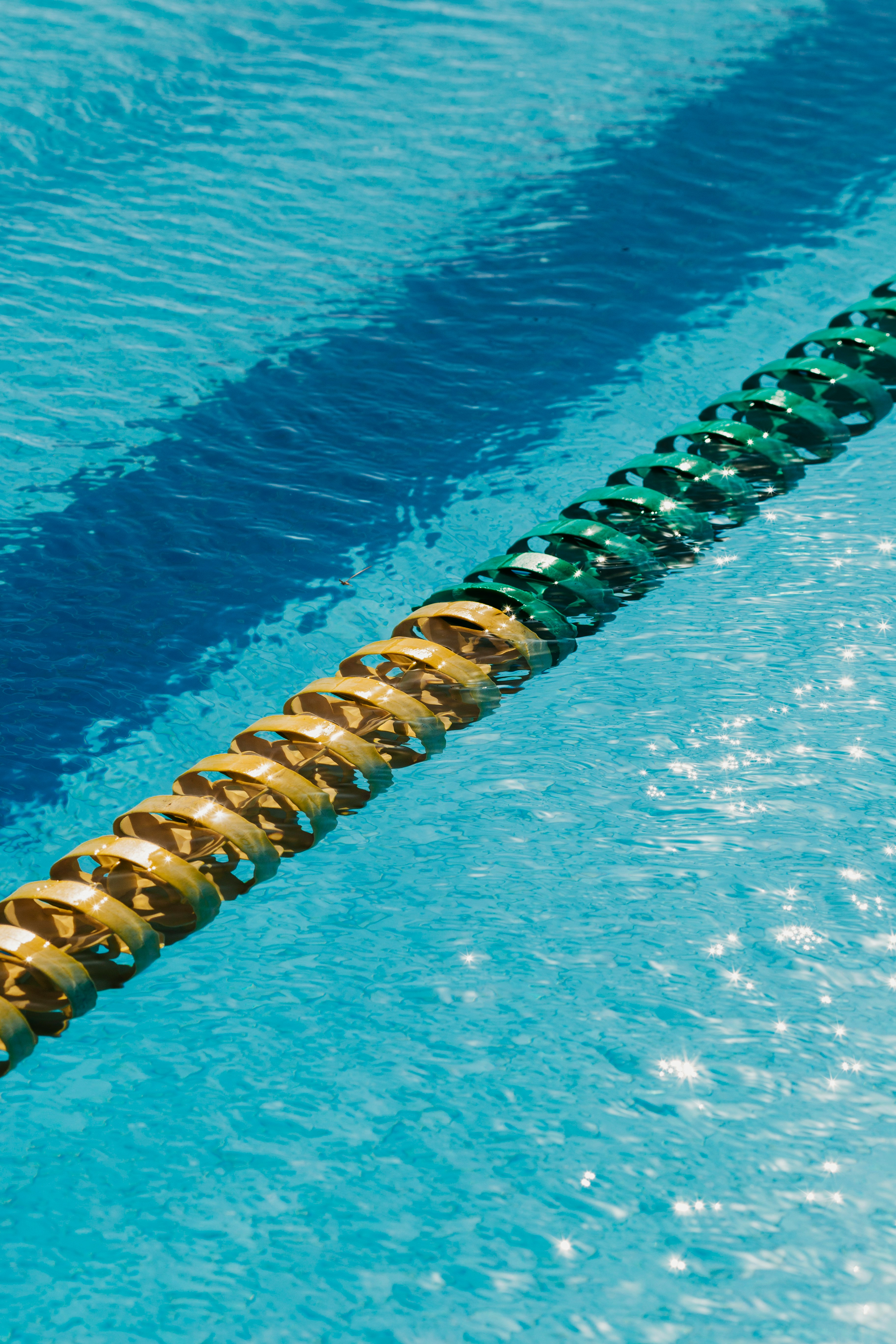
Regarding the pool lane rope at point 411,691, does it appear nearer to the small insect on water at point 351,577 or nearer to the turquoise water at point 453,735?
the turquoise water at point 453,735

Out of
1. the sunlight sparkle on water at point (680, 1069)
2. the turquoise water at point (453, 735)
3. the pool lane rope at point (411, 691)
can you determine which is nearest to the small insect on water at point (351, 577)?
the turquoise water at point (453, 735)

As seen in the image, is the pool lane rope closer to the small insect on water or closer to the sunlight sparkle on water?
the small insect on water

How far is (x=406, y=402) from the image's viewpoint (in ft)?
20.1

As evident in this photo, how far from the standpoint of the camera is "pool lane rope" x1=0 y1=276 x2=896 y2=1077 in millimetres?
3477

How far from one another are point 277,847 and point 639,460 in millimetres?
2340

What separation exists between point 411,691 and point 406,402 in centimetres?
213

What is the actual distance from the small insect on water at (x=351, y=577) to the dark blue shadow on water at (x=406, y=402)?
0.06 metres

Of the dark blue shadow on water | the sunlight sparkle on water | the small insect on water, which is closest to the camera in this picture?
the sunlight sparkle on water

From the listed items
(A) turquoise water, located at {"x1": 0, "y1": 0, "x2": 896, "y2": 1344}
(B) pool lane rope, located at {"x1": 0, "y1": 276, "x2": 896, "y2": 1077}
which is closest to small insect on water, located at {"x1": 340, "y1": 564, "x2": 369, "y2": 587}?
(A) turquoise water, located at {"x1": 0, "y1": 0, "x2": 896, "y2": 1344}

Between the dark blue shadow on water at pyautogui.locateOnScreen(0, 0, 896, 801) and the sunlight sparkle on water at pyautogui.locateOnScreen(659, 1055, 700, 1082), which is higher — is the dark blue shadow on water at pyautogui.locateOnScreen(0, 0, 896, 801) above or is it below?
above

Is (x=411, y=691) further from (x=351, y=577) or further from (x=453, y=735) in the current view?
(x=351, y=577)

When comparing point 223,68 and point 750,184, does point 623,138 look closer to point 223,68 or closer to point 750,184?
point 750,184

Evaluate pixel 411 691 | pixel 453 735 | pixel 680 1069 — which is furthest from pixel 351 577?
pixel 680 1069

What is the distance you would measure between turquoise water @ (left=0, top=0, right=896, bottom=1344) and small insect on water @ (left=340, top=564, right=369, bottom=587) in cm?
4
